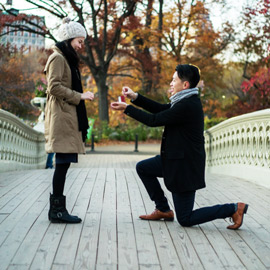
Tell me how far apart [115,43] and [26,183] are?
19.6m

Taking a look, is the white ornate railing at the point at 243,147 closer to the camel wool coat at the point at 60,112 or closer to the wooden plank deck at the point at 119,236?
the wooden plank deck at the point at 119,236

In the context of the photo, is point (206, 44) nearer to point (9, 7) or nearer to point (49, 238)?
point (9, 7)

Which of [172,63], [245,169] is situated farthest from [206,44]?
[245,169]

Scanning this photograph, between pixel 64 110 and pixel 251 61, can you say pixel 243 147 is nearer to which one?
pixel 64 110

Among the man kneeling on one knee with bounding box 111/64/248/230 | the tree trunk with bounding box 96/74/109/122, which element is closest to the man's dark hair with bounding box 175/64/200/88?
the man kneeling on one knee with bounding box 111/64/248/230

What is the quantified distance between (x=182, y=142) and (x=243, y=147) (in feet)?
16.5

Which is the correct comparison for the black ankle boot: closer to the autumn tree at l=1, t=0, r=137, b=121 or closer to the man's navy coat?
the man's navy coat

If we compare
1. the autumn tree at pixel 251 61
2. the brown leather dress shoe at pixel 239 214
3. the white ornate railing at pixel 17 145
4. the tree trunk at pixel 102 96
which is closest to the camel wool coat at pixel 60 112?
the brown leather dress shoe at pixel 239 214

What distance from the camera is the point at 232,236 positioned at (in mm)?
4355

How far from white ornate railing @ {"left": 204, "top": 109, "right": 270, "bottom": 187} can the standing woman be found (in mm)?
3902

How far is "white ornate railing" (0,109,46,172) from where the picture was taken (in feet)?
30.7

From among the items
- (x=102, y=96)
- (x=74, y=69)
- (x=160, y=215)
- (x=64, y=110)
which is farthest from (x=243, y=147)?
(x=102, y=96)

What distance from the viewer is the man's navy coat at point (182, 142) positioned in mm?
4438

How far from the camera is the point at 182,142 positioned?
446cm
